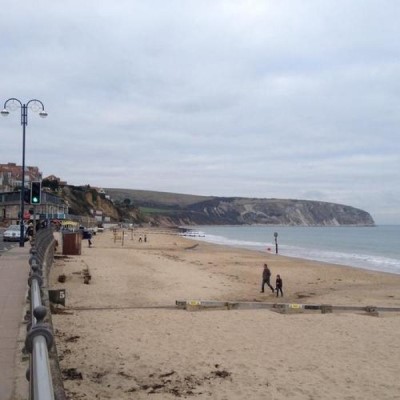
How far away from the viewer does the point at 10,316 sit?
9008 mm

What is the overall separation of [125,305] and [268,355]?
7013 millimetres

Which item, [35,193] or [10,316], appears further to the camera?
[35,193]

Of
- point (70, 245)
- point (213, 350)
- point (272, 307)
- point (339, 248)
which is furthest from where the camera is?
point (339, 248)

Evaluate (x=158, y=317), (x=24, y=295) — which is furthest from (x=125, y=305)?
(x=24, y=295)

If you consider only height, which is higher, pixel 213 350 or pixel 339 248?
pixel 213 350

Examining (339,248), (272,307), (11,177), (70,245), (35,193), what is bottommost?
(339,248)

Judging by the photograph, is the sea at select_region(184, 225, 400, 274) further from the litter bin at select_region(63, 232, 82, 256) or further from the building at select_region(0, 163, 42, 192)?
the building at select_region(0, 163, 42, 192)

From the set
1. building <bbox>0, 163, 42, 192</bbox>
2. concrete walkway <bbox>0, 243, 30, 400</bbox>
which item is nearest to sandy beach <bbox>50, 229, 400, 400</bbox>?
concrete walkway <bbox>0, 243, 30, 400</bbox>

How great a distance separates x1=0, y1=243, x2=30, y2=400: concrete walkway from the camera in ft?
19.1

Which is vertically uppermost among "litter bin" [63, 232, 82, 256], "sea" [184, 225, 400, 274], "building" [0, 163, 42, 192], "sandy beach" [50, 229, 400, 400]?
"building" [0, 163, 42, 192]

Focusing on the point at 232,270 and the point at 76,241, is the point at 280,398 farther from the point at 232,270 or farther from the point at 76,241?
the point at 76,241

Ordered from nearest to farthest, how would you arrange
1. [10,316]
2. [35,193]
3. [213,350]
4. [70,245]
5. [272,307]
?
[10,316] → [213,350] → [272,307] → [35,193] → [70,245]

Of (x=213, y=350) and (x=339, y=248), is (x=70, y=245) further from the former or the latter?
(x=339, y=248)

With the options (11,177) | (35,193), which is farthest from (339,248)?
(11,177)
